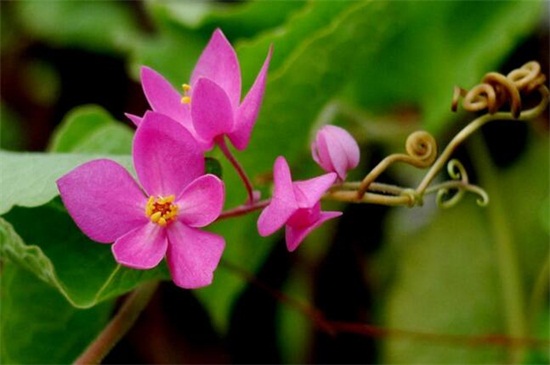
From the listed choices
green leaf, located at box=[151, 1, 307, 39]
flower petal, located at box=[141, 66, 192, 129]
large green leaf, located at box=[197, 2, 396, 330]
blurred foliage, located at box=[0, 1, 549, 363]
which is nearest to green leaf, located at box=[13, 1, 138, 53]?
blurred foliage, located at box=[0, 1, 549, 363]

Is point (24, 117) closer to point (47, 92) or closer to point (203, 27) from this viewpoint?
point (47, 92)

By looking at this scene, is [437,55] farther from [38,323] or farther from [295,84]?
[38,323]

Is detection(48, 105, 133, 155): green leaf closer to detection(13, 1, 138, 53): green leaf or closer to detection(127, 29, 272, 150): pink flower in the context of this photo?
detection(127, 29, 272, 150): pink flower

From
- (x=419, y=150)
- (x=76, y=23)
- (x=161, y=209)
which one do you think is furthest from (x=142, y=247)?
(x=76, y=23)

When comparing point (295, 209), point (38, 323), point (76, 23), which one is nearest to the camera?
point (295, 209)

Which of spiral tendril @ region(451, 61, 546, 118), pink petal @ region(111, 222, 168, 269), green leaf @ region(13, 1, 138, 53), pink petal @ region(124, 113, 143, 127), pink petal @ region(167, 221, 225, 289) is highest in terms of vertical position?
spiral tendril @ region(451, 61, 546, 118)

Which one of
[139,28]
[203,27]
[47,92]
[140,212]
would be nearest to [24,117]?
[47,92]

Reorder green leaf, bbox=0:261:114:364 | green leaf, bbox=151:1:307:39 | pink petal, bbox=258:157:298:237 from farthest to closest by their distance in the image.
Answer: green leaf, bbox=151:1:307:39 → green leaf, bbox=0:261:114:364 → pink petal, bbox=258:157:298:237
